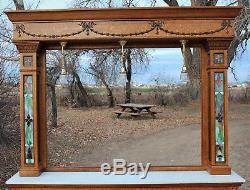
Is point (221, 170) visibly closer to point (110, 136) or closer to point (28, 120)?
point (28, 120)

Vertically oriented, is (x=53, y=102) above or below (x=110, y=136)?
above

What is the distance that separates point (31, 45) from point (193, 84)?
7.69 ft

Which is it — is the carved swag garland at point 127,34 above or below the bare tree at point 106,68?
above

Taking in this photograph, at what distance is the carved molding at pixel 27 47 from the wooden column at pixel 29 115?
0.02 metres

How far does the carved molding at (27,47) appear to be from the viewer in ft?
11.3

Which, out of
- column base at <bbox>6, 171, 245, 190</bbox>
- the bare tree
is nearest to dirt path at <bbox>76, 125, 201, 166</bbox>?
the bare tree

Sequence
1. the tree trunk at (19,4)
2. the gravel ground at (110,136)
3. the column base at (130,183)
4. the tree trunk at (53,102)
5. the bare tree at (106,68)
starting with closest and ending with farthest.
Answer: the column base at (130,183) < the gravel ground at (110,136) < the bare tree at (106,68) < the tree trunk at (53,102) < the tree trunk at (19,4)

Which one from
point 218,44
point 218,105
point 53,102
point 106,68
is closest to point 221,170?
point 218,105

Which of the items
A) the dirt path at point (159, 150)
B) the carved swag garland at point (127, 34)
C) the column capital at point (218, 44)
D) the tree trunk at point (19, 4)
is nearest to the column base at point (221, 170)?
the dirt path at point (159, 150)

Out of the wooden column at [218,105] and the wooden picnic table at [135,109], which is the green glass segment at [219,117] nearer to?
the wooden column at [218,105]

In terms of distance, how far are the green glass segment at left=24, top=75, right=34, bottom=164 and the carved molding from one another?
0.28m

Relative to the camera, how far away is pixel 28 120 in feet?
11.6

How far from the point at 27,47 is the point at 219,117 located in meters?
2.01

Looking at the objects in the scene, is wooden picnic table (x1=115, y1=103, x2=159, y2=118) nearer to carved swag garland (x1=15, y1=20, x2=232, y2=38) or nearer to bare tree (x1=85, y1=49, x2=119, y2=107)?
bare tree (x1=85, y1=49, x2=119, y2=107)
